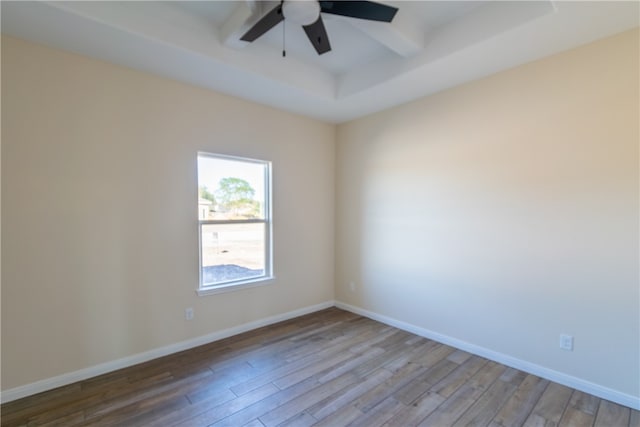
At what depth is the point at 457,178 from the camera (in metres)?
3.13

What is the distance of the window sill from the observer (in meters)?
3.20

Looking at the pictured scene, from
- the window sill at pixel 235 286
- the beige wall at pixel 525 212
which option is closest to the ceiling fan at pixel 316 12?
the beige wall at pixel 525 212

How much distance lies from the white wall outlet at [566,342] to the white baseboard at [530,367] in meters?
0.22

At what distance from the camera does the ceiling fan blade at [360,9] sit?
5.96ft

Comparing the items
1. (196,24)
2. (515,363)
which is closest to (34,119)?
(196,24)

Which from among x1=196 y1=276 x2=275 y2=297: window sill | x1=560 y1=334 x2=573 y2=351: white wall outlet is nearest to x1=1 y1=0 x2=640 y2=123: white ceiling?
x1=196 y1=276 x2=275 y2=297: window sill

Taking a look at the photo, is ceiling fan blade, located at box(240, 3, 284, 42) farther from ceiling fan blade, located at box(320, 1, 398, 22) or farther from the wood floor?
the wood floor

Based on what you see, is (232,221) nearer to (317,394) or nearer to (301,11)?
(317,394)

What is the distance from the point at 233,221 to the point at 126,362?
65.4 inches

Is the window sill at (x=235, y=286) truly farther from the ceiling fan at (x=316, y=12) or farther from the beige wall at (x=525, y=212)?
the ceiling fan at (x=316, y=12)

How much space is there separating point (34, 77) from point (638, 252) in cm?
473

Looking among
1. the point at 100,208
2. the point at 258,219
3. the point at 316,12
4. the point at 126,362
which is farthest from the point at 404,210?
the point at 126,362

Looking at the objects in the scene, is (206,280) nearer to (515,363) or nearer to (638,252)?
(515,363)

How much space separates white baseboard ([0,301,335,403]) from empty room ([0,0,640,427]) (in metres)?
0.02
